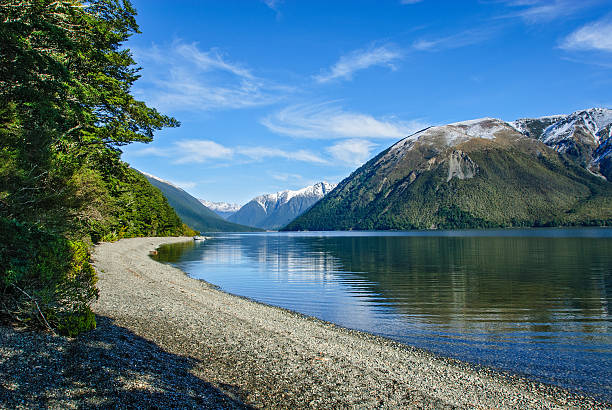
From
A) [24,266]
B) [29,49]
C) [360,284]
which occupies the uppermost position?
[29,49]

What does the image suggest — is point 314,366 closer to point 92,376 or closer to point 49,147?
point 92,376

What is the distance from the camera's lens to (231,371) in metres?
12.4

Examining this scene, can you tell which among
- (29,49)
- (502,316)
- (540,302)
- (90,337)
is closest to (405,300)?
(502,316)

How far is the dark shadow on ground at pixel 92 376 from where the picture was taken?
8328 millimetres

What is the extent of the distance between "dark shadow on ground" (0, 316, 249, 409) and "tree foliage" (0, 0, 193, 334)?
1.32m

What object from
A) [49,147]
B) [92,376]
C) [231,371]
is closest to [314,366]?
[231,371]

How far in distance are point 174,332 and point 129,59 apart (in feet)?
71.6

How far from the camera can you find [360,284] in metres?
39.7

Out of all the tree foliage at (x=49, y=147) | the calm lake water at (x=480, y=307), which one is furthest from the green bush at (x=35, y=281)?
the calm lake water at (x=480, y=307)

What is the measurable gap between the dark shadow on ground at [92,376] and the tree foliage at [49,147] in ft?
4.34

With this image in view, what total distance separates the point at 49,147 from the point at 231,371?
12048 millimetres

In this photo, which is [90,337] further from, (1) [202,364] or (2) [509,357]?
(2) [509,357]

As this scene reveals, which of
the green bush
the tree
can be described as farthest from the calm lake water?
the tree

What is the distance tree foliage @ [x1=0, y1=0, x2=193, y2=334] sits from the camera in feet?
38.0
